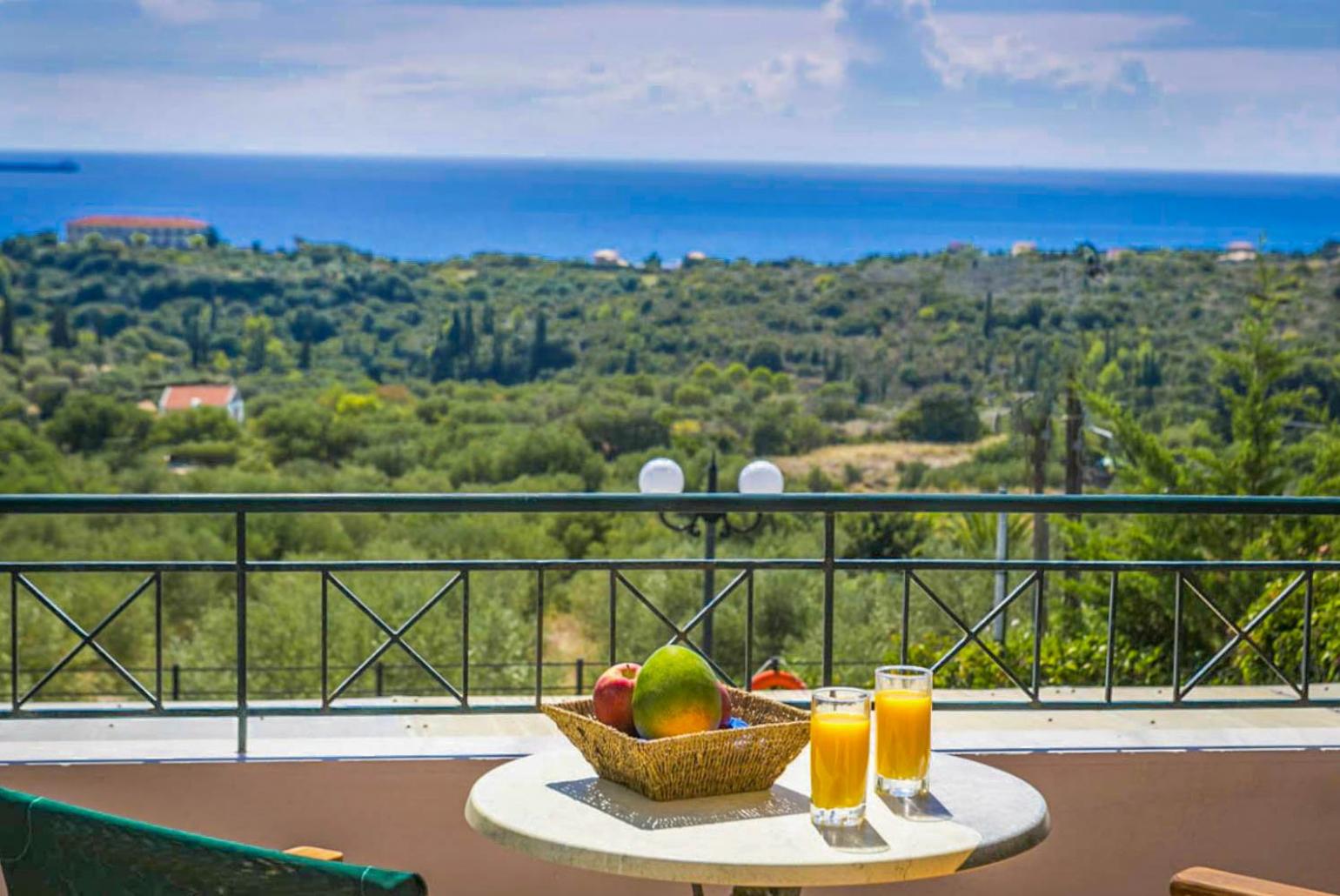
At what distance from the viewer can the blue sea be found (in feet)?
111

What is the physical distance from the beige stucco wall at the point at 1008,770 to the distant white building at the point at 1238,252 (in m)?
28.6

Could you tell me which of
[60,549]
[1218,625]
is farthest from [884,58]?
[1218,625]

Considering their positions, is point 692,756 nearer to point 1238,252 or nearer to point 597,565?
point 597,565

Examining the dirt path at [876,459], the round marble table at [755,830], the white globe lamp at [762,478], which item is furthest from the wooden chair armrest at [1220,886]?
the dirt path at [876,459]

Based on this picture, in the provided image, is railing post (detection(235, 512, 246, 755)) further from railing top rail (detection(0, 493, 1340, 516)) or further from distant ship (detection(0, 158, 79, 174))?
distant ship (detection(0, 158, 79, 174))

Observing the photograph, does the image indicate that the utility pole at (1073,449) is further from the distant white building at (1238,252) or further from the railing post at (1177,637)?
the distant white building at (1238,252)

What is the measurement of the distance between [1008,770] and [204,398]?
29.9m

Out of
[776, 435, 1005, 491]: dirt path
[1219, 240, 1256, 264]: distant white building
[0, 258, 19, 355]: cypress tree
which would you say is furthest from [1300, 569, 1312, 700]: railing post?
[0, 258, 19, 355]: cypress tree

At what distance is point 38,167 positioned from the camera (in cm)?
3328

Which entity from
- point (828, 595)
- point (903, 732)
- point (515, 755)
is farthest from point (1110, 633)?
point (903, 732)

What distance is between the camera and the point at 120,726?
3029 millimetres

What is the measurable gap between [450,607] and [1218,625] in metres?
10.5

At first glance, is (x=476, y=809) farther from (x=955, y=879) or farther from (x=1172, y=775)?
(x=1172, y=775)

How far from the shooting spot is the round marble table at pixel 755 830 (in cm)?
159
